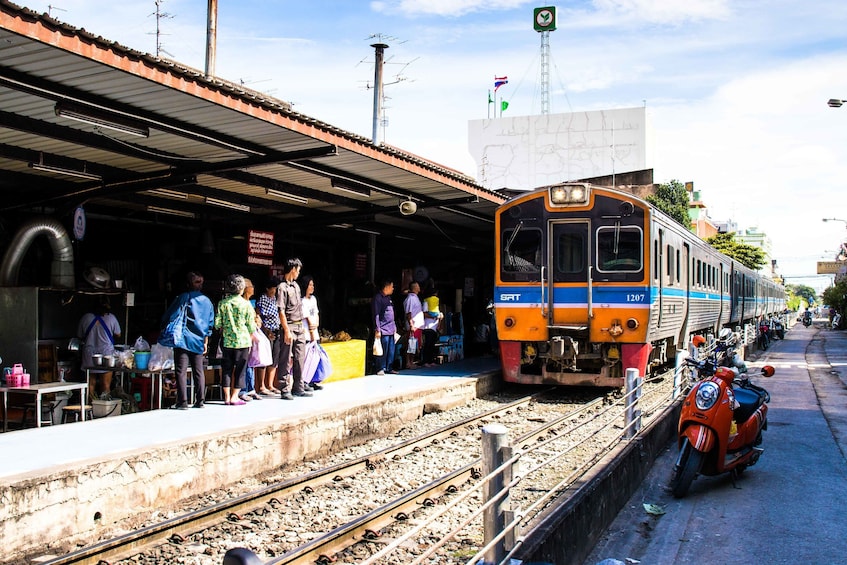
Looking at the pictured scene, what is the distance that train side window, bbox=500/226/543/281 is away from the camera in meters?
12.3

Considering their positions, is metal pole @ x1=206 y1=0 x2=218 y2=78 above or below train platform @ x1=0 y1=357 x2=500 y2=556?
above

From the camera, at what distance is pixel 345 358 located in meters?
12.9

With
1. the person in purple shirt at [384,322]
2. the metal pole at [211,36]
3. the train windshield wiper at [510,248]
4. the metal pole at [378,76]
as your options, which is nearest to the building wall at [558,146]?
the metal pole at [378,76]

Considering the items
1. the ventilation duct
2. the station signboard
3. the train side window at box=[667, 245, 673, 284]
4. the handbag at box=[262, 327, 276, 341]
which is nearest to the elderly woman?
the handbag at box=[262, 327, 276, 341]

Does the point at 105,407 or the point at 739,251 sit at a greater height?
the point at 739,251

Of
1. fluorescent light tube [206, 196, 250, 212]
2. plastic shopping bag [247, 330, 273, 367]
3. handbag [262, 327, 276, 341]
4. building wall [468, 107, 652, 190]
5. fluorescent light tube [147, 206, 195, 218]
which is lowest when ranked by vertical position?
plastic shopping bag [247, 330, 273, 367]

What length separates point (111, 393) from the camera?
1015cm

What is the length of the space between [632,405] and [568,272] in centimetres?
420

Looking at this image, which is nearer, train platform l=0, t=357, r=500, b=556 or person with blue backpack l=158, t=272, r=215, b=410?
train platform l=0, t=357, r=500, b=556

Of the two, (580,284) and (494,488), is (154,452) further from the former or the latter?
A: (580,284)

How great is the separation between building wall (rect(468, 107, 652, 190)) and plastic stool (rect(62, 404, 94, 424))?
44.4 meters

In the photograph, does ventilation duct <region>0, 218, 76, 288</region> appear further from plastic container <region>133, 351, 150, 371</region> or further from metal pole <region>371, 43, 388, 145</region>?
metal pole <region>371, 43, 388, 145</region>

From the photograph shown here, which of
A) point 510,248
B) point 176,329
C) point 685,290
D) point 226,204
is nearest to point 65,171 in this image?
point 176,329

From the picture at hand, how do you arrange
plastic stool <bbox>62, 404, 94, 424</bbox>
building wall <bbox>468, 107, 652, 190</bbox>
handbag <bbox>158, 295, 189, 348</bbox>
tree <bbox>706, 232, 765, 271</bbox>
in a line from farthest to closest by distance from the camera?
tree <bbox>706, 232, 765, 271</bbox> < building wall <bbox>468, 107, 652, 190</bbox> < plastic stool <bbox>62, 404, 94, 424</bbox> < handbag <bbox>158, 295, 189, 348</bbox>
